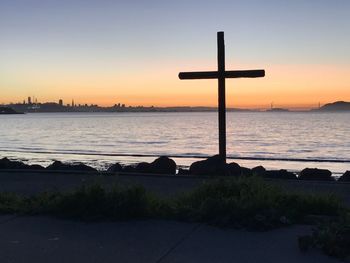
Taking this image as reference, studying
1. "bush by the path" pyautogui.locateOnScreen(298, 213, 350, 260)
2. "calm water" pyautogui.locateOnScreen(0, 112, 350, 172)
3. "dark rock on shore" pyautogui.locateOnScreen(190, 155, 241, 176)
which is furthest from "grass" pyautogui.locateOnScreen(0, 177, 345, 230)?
"calm water" pyautogui.locateOnScreen(0, 112, 350, 172)

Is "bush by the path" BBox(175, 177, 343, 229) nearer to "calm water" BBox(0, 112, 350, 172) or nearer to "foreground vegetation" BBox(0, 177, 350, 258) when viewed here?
"foreground vegetation" BBox(0, 177, 350, 258)

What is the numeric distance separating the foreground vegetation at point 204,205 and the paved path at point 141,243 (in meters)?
0.23

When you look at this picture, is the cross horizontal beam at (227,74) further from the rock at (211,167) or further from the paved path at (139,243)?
the paved path at (139,243)

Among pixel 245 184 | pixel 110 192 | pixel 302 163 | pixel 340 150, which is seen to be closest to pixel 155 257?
pixel 110 192

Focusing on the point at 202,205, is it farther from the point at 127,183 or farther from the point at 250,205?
the point at 127,183

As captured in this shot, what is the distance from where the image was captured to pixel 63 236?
6.03 metres

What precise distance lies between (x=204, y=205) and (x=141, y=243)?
138cm

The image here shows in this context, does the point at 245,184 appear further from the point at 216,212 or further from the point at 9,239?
the point at 9,239

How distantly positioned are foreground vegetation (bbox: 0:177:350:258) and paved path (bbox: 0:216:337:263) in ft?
0.74

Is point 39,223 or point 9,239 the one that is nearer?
point 9,239

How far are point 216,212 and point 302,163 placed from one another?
2276 centimetres

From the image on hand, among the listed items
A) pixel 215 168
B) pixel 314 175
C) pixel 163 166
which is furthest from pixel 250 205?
pixel 163 166

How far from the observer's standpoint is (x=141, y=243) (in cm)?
569

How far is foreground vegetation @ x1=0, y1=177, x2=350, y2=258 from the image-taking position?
6453 millimetres
